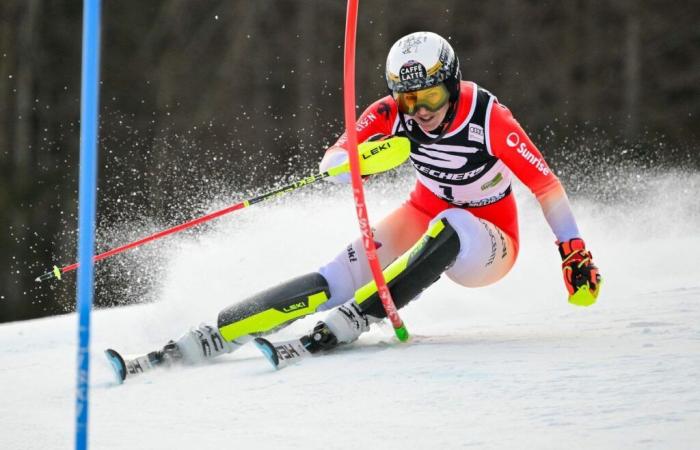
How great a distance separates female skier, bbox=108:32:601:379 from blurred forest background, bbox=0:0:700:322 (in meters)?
7.47

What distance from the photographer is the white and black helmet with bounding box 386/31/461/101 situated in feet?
8.62

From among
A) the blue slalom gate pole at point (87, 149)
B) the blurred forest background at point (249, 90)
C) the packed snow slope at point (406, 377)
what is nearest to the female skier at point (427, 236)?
the packed snow slope at point (406, 377)

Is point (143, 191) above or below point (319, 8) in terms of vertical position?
below

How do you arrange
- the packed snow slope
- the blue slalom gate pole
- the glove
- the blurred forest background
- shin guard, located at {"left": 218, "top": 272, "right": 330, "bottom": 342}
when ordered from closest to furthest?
the blue slalom gate pole → the packed snow slope → the glove → shin guard, located at {"left": 218, "top": 272, "right": 330, "bottom": 342} → the blurred forest background

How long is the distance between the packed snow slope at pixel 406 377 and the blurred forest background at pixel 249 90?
652 cm

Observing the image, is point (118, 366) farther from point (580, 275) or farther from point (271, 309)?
point (580, 275)

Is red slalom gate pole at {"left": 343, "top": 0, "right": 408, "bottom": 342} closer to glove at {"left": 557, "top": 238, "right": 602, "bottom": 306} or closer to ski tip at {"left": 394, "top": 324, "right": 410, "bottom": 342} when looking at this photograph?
ski tip at {"left": 394, "top": 324, "right": 410, "bottom": 342}

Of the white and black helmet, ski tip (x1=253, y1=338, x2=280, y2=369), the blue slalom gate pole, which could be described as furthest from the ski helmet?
the blue slalom gate pole

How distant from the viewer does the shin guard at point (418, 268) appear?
2.53m

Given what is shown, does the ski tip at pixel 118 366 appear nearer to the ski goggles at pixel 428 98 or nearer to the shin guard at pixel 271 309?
the shin guard at pixel 271 309

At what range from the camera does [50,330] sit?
3.62m

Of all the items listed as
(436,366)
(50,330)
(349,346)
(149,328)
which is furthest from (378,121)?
(50,330)

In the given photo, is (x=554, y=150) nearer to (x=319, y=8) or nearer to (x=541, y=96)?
(x=541, y=96)

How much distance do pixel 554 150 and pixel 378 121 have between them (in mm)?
7605
